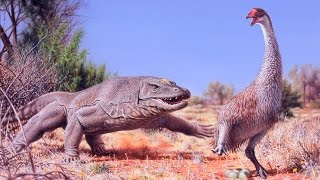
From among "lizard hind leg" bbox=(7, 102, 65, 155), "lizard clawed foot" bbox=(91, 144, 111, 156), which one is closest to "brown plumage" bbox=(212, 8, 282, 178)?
"lizard hind leg" bbox=(7, 102, 65, 155)

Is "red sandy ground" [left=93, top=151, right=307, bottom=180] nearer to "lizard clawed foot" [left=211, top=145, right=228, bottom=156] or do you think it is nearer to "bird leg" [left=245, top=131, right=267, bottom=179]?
"bird leg" [left=245, top=131, right=267, bottom=179]

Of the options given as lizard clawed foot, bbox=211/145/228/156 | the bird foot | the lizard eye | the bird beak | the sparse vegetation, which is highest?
the bird beak

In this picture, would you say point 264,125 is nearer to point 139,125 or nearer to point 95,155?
point 139,125

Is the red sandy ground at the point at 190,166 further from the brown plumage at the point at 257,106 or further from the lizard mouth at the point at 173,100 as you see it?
the lizard mouth at the point at 173,100

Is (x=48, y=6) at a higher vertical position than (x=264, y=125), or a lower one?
higher

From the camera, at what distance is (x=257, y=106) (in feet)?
24.5

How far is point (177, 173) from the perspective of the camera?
8.31 m

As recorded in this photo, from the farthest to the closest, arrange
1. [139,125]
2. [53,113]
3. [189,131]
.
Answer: [189,131], [53,113], [139,125]

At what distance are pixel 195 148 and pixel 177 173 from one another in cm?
488

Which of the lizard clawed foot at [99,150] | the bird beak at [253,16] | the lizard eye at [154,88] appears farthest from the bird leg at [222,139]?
the lizard clawed foot at [99,150]

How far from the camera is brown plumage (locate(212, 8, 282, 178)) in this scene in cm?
745

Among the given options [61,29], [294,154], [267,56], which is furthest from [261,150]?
[61,29]

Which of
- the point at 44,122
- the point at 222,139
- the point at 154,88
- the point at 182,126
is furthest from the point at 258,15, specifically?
the point at 44,122

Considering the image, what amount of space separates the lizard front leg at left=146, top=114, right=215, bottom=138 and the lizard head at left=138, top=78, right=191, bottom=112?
3.76 feet
